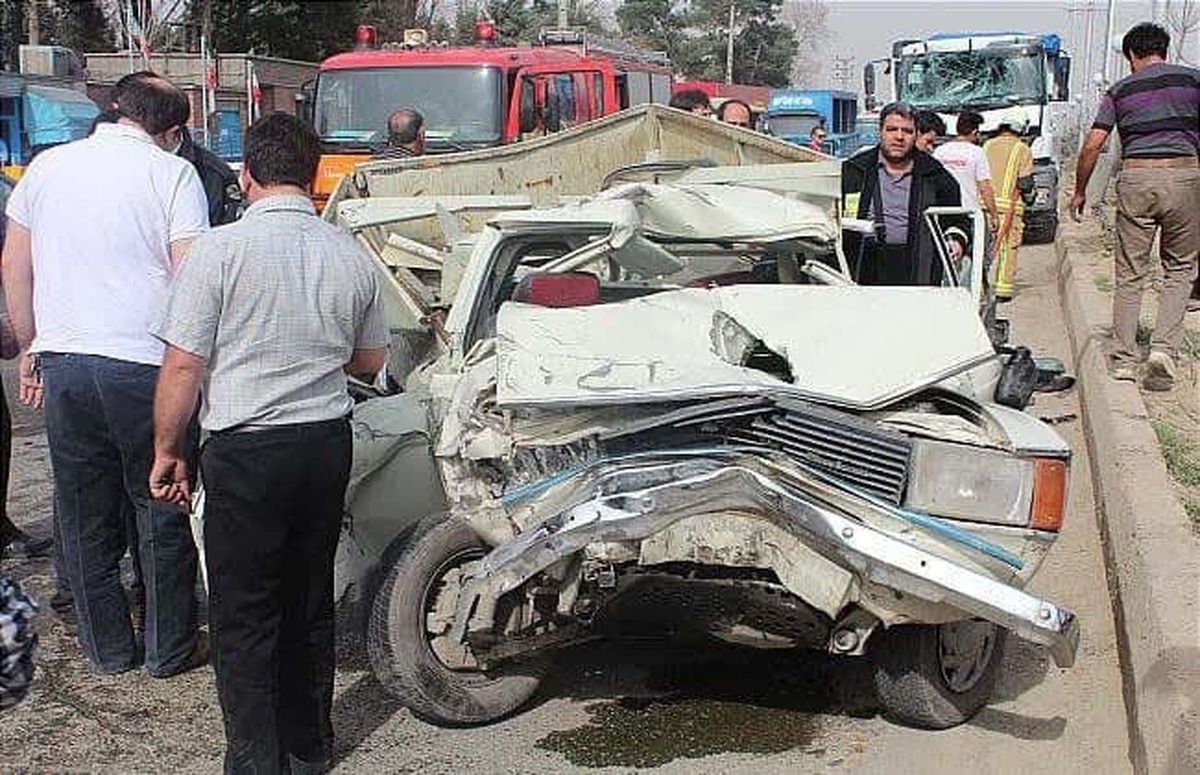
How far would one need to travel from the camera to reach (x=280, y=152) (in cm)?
389

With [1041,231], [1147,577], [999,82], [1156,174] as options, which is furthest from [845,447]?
[999,82]

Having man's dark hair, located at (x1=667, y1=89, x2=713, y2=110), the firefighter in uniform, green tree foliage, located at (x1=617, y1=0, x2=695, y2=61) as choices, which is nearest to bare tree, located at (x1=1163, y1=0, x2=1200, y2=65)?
the firefighter in uniform

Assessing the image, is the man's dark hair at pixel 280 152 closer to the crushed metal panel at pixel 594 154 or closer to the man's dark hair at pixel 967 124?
the crushed metal panel at pixel 594 154

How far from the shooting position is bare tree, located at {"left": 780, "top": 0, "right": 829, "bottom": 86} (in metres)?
89.4

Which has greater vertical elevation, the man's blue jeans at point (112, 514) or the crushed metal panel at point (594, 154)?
the crushed metal panel at point (594, 154)

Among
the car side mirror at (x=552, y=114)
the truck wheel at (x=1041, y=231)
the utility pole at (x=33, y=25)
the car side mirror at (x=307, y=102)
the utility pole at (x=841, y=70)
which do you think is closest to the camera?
the car side mirror at (x=552, y=114)

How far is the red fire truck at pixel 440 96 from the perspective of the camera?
41.8 feet

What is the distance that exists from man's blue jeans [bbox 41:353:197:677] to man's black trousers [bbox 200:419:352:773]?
89cm

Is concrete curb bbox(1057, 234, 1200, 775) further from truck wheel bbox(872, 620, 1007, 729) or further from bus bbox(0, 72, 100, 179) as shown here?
bus bbox(0, 72, 100, 179)

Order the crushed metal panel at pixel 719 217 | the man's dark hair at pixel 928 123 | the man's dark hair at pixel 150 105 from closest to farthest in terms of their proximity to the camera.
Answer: the man's dark hair at pixel 150 105
the crushed metal panel at pixel 719 217
the man's dark hair at pixel 928 123

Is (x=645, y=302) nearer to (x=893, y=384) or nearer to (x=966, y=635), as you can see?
(x=893, y=384)

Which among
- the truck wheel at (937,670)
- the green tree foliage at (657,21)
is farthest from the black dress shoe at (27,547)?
the green tree foliage at (657,21)

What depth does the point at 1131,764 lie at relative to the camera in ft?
14.4

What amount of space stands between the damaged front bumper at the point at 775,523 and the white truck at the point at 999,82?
637 inches
